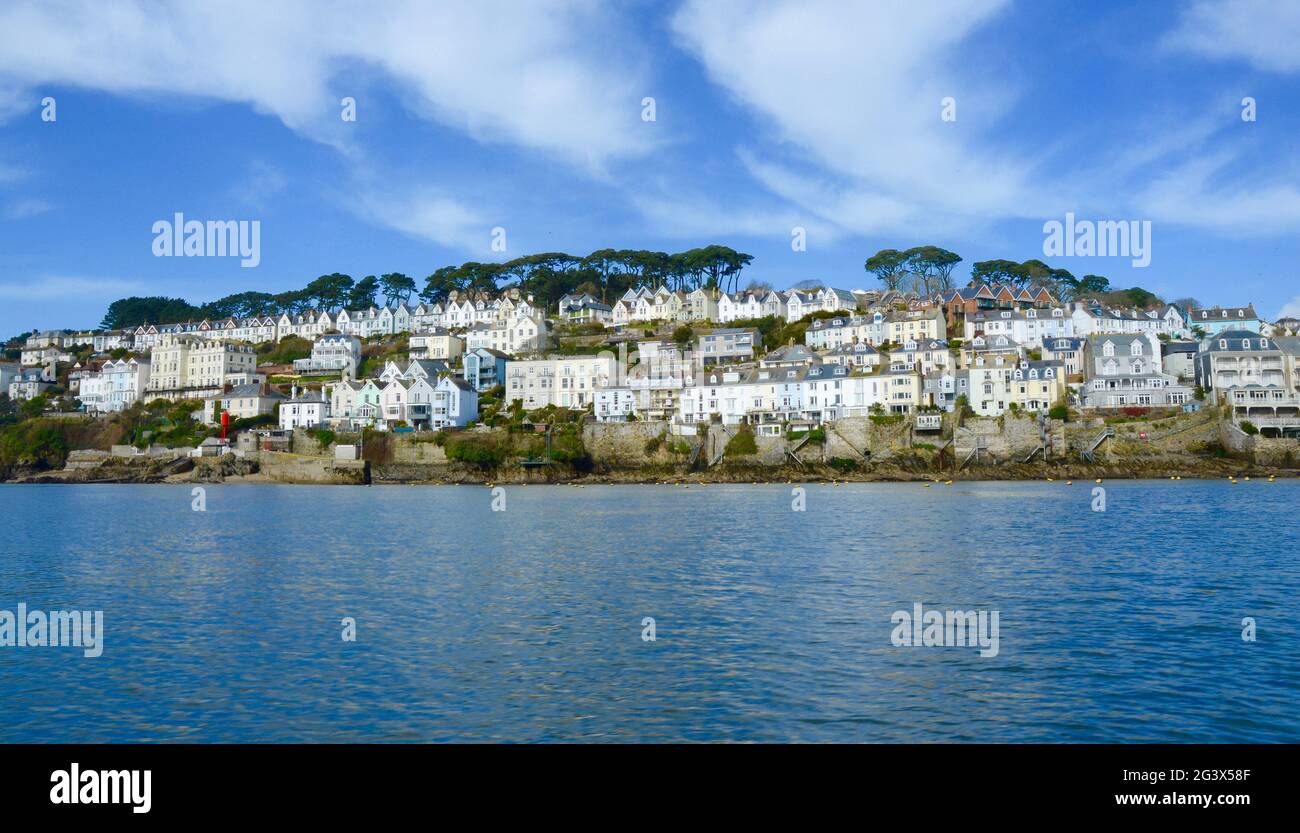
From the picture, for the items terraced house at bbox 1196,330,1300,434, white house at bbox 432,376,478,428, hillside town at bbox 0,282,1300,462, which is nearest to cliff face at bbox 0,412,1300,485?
hillside town at bbox 0,282,1300,462

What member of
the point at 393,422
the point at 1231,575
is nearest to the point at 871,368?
the point at 393,422

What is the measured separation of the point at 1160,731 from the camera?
36.0 feet

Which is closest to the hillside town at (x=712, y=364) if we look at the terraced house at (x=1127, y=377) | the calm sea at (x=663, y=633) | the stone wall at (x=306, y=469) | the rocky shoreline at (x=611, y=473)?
the terraced house at (x=1127, y=377)

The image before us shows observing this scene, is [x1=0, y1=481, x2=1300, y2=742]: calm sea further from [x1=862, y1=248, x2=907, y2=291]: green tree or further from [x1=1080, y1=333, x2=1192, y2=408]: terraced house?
[x1=862, y1=248, x2=907, y2=291]: green tree

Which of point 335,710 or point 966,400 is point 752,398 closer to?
point 966,400

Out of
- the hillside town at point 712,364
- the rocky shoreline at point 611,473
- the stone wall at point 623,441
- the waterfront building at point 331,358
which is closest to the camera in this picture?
the rocky shoreline at point 611,473

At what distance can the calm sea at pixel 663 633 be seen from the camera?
38.0ft

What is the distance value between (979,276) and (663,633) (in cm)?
11312

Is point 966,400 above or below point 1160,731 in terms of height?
above

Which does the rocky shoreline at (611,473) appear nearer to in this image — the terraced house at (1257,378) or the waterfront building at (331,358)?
the terraced house at (1257,378)

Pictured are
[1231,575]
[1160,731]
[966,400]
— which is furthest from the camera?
[966,400]

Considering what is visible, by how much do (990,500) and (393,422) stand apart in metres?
60.5

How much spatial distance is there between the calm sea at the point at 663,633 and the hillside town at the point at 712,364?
43.3 metres
